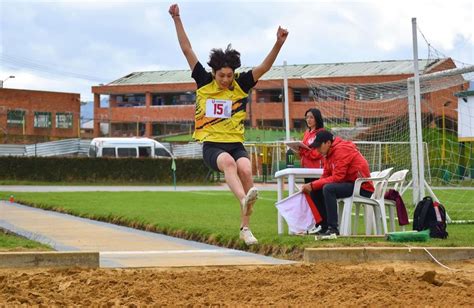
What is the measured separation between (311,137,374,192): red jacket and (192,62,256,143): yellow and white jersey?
148 centimetres

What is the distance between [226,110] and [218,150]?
45 centimetres

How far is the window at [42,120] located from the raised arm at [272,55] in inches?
2397

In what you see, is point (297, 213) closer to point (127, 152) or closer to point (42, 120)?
point (127, 152)

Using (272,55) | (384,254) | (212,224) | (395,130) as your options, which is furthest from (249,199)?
(395,130)

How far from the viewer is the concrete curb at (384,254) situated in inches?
325

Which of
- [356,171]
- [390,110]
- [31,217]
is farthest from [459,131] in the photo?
[356,171]

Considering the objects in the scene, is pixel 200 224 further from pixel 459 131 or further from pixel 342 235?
pixel 459 131

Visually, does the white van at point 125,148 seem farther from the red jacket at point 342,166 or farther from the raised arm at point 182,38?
the raised arm at point 182,38

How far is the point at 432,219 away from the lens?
34.3ft

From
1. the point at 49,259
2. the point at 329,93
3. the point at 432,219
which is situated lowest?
the point at 49,259

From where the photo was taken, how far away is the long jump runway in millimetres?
8484

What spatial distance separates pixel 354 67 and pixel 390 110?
151ft

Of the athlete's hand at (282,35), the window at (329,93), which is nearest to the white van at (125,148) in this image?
the window at (329,93)

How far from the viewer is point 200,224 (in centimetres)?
1299
